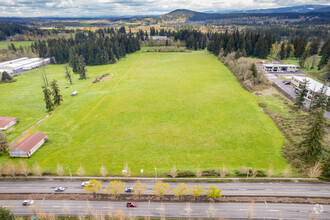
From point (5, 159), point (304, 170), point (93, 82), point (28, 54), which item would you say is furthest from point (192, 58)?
point (28, 54)

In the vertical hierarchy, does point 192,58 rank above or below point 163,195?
above

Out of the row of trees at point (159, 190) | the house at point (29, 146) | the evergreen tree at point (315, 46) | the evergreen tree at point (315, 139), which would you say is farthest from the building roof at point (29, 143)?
the evergreen tree at point (315, 46)

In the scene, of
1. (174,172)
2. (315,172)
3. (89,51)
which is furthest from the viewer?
(89,51)

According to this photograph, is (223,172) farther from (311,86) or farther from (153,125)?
(311,86)

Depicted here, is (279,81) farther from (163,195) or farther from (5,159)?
(5,159)

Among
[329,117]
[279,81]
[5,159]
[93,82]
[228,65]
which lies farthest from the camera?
[228,65]

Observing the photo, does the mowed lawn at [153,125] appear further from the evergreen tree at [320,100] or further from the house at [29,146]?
the evergreen tree at [320,100]

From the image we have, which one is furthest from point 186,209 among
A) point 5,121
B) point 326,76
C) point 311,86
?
point 326,76
